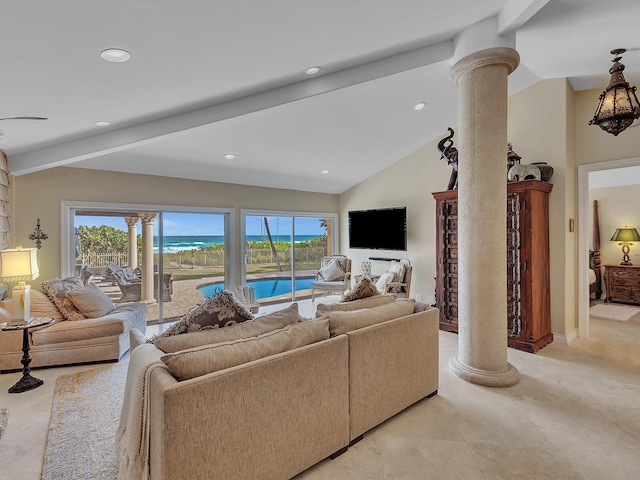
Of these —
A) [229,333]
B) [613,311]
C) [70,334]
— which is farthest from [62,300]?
[613,311]

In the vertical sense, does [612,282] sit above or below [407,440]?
above

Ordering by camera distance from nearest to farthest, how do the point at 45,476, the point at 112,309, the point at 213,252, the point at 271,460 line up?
the point at 271,460 < the point at 45,476 < the point at 112,309 < the point at 213,252

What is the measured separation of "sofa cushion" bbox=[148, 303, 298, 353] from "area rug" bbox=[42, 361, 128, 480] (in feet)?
2.80

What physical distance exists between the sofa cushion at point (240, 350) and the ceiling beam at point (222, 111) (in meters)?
2.30

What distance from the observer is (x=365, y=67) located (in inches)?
125

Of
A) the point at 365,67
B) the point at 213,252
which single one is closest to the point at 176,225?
the point at 213,252

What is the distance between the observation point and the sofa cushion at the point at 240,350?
61.6 inches

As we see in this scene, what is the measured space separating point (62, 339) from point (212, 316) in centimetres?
259

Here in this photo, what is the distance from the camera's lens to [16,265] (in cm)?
307

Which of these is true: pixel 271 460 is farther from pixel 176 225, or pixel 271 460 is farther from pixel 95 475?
pixel 176 225

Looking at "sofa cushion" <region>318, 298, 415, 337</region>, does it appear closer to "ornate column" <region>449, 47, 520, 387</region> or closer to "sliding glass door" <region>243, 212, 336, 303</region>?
"ornate column" <region>449, 47, 520, 387</region>

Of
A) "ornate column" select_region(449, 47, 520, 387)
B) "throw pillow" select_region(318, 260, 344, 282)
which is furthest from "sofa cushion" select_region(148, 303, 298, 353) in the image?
"throw pillow" select_region(318, 260, 344, 282)

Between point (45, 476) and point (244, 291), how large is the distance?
259 cm

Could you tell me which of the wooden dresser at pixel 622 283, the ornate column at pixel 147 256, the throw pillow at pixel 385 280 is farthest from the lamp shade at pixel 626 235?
the ornate column at pixel 147 256
